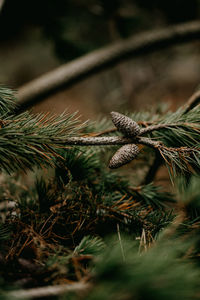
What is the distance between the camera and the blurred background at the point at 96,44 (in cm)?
100

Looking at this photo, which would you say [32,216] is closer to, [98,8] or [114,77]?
[98,8]

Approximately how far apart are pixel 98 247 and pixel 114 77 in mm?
1649

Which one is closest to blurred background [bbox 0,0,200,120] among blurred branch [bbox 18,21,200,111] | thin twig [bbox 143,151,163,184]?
blurred branch [bbox 18,21,200,111]

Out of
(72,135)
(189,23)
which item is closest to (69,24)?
(189,23)

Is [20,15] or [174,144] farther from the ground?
[20,15]

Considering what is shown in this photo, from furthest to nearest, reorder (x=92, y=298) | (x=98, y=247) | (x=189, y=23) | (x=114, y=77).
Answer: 1. (x=114, y=77)
2. (x=189, y=23)
3. (x=98, y=247)
4. (x=92, y=298)

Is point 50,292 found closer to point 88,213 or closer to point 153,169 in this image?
point 88,213

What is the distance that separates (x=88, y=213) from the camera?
333 millimetres

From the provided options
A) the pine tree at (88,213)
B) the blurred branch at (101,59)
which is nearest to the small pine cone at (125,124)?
the pine tree at (88,213)

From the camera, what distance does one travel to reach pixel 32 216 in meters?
0.33

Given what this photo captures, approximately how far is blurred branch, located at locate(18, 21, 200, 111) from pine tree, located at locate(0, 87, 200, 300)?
565 mm

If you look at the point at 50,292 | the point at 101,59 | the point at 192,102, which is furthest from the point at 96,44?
the point at 50,292

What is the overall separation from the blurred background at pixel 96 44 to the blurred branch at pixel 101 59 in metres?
0.06

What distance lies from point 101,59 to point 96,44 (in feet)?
1.53
